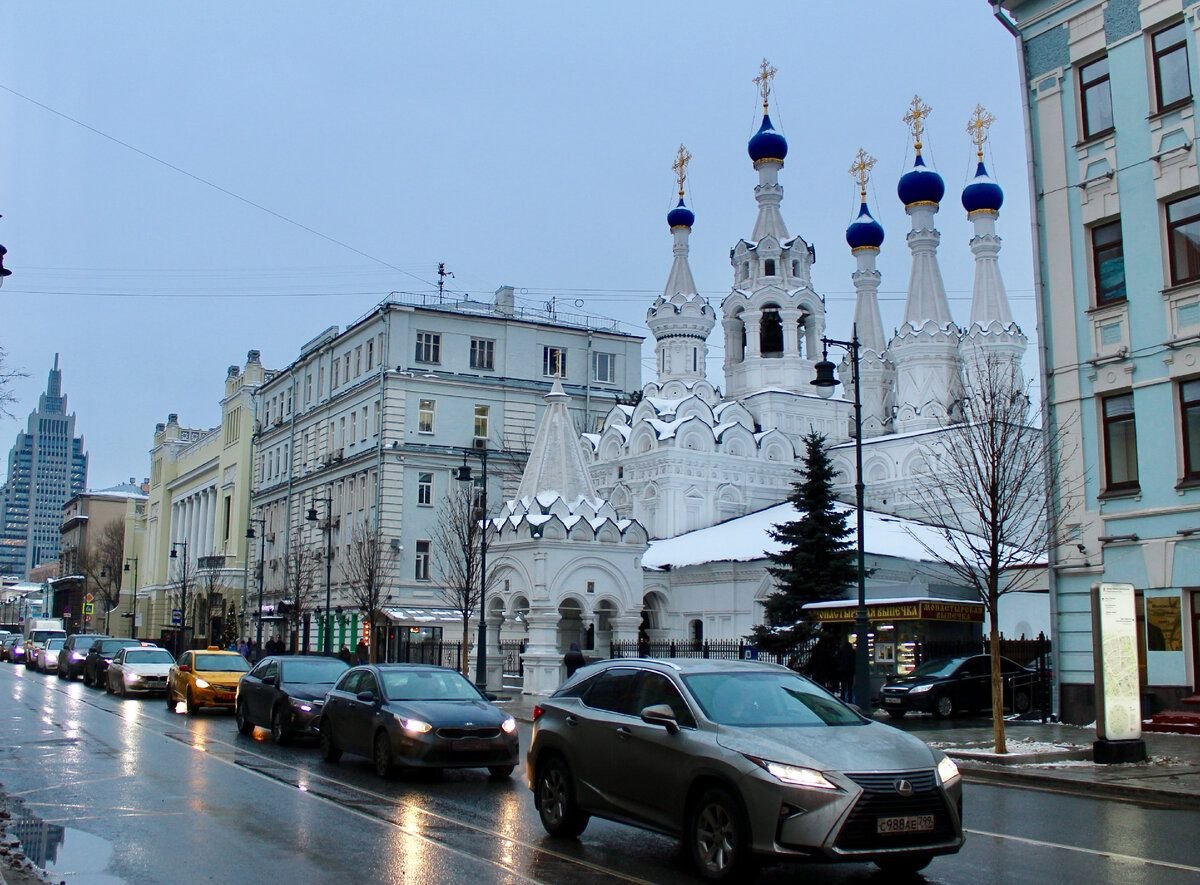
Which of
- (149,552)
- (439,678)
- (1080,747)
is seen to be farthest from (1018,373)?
(149,552)

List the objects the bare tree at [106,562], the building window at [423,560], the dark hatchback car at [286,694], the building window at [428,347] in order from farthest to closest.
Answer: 1. the bare tree at [106,562]
2. the building window at [428,347]
3. the building window at [423,560]
4. the dark hatchback car at [286,694]

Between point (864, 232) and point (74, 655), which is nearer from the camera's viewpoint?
point (74, 655)

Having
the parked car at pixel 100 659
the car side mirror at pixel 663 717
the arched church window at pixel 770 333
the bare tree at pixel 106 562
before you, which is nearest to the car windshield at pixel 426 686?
the car side mirror at pixel 663 717

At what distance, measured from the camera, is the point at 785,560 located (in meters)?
34.8

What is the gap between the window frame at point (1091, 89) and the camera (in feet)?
72.3

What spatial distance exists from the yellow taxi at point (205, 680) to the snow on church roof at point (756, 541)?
19.5m

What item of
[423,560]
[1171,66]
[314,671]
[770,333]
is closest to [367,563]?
[423,560]

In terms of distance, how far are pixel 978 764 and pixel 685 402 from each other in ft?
121

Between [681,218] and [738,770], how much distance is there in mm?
53210

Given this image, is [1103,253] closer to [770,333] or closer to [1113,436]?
[1113,436]

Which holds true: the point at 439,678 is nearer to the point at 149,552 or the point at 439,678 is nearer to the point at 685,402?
the point at 685,402

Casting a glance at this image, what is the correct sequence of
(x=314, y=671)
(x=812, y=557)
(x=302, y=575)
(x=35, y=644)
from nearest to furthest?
(x=314, y=671)
(x=812, y=557)
(x=302, y=575)
(x=35, y=644)

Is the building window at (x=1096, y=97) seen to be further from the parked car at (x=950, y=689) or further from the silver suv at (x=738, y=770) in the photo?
the silver suv at (x=738, y=770)

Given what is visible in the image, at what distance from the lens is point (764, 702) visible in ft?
30.6
